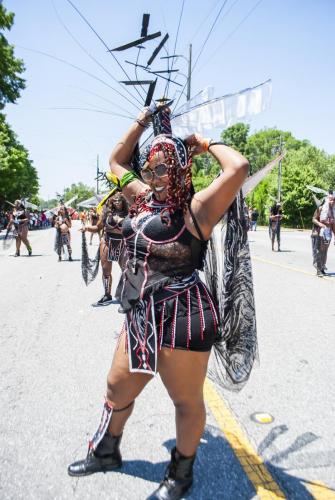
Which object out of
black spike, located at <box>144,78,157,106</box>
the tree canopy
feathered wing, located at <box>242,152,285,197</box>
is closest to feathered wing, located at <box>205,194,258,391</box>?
feathered wing, located at <box>242,152,285,197</box>

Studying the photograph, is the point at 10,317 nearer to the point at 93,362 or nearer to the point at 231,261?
the point at 93,362

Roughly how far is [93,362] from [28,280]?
588 cm

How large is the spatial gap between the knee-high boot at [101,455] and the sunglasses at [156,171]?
1.33 meters

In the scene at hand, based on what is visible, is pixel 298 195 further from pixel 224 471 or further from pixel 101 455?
pixel 101 455

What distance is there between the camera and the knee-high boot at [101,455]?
95.2 inches

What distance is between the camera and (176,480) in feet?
7.34

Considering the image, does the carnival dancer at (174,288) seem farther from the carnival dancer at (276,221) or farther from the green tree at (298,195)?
the green tree at (298,195)

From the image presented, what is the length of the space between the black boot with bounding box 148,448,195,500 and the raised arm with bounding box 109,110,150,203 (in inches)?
59.6

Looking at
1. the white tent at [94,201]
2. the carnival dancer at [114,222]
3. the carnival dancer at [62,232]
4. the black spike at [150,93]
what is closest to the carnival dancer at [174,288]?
the black spike at [150,93]

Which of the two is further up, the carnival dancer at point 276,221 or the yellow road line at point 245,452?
the carnival dancer at point 276,221

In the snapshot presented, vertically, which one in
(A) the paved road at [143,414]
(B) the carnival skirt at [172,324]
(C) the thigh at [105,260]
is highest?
(B) the carnival skirt at [172,324]

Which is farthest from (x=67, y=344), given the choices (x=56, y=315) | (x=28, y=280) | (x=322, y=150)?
(x=322, y=150)

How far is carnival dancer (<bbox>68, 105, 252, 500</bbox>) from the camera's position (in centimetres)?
206

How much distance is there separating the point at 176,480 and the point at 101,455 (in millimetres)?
485
